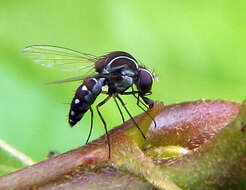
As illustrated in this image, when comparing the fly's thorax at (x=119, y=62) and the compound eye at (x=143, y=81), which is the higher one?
the fly's thorax at (x=119, y=62)

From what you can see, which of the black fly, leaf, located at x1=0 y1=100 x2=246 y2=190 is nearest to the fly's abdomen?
the black fly

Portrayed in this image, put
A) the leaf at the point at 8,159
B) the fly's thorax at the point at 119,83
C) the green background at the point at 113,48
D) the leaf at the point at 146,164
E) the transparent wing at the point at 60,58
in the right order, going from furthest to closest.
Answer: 1. the green background at the point at 113,48
2. the transparent wing at the point at 60,58
3. the fly's thorax at the point at 119,83
4. the leaf at the point at 8,159
5. the leaf at the point at 146,164

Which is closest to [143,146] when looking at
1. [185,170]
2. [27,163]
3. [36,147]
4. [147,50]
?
[185,170]

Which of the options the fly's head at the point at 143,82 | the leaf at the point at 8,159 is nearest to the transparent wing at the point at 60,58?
the fly's head at the point at 143,82

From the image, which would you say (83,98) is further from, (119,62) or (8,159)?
(8,159)

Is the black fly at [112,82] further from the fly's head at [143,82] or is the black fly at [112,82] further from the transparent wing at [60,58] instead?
the transparent wing at [60,58]

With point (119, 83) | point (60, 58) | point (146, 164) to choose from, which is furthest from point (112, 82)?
point (146, 164)

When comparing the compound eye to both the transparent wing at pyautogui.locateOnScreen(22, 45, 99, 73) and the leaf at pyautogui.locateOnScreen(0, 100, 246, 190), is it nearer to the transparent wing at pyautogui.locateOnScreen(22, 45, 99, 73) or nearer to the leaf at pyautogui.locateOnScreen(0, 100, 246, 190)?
the transparent wing at pyautogui.locateOnScreen(22, 45, 99, 73)
